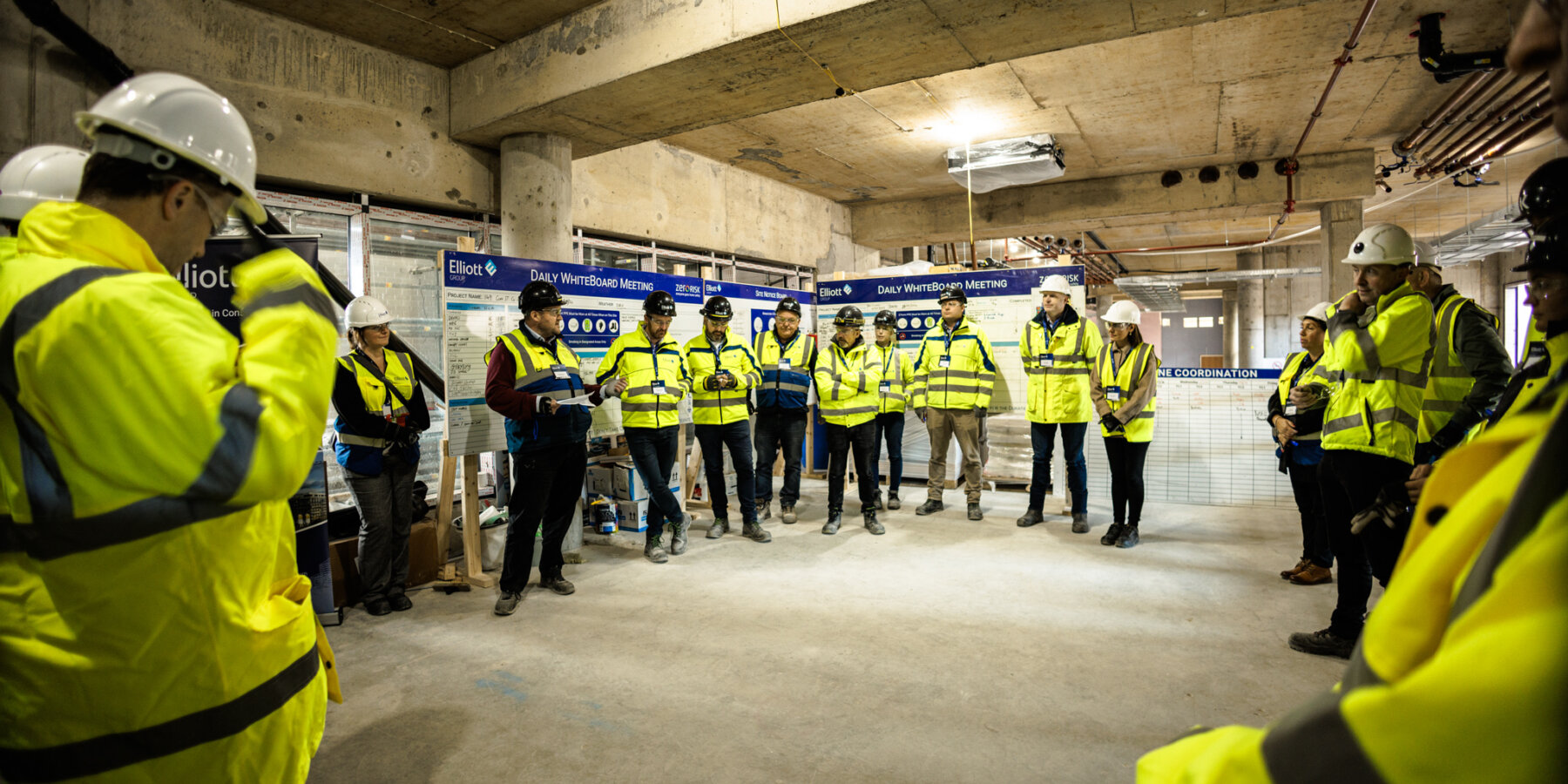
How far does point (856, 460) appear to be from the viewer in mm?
5801

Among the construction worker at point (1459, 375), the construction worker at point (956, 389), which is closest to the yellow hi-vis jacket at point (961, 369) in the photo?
the construction worker at point (956, 389)

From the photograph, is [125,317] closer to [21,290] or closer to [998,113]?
[21,290]

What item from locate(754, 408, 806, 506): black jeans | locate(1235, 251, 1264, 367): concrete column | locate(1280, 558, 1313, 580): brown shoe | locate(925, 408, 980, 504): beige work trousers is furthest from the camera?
locate(1235, 251, 1264, 367): concrete column

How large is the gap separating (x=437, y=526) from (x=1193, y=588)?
15.0 ft

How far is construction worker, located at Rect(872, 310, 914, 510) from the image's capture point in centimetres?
625

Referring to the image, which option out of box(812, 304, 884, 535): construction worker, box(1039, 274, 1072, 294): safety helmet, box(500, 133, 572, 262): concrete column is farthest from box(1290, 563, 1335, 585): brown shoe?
box(500, 133, 572, 262): concrete column

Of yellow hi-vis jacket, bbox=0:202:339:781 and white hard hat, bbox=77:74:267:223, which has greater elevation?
white hard hat, bbox=77:74:267:223

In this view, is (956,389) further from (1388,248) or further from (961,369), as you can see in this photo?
(1388,248)

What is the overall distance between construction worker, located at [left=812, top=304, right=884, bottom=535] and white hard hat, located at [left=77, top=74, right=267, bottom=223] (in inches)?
182

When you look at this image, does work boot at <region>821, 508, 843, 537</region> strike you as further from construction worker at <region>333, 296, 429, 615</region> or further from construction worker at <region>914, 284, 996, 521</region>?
construction worker at <region>333, 296, 429, 615</region>

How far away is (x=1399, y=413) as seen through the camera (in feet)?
9.21

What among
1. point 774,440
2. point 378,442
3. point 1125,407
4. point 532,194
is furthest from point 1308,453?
point 532,194

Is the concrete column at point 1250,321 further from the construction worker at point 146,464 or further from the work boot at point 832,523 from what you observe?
the construction worker at point 146,464

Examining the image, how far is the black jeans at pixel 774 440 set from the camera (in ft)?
18.7
